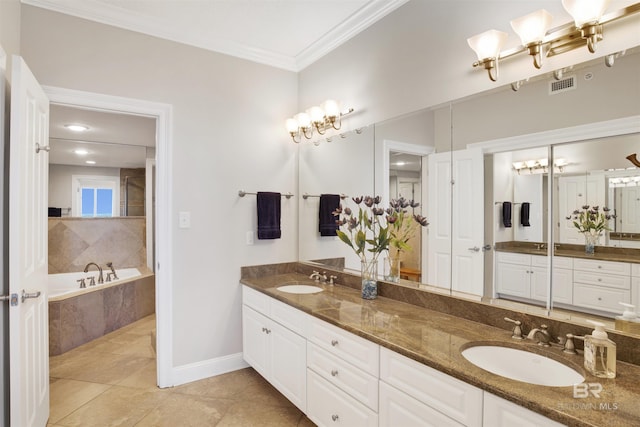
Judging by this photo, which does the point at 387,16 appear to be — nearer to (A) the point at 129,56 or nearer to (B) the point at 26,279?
(A) the point at 129,56

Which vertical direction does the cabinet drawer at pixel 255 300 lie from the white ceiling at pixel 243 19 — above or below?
below

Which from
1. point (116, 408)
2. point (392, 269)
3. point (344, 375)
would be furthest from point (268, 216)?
point (116, 408)

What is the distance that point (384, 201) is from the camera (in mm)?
2359

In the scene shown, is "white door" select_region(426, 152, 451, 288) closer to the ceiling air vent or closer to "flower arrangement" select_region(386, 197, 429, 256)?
"flower arrangement" select_region(386, 197, 429, 256)

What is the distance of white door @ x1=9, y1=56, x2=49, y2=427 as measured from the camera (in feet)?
5.32

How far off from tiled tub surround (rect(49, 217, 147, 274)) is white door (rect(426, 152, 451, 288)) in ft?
15.6

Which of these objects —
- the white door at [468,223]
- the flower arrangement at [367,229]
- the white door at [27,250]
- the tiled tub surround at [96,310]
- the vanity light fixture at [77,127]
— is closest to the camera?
the white door at [27,250]

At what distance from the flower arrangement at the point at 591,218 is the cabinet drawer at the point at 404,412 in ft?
3.04

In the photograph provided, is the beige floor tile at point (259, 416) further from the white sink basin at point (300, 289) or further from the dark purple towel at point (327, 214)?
the dark purple towel at point (327, 214)

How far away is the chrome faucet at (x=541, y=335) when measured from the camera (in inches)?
55.9

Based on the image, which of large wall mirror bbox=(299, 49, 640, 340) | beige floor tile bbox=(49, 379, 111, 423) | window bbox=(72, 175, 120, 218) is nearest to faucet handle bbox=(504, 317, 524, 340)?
large wall mirror bbox=(299, 49, 640, 340)

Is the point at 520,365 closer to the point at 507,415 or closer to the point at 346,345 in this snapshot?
the point at 507,415

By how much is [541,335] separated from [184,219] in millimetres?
2319

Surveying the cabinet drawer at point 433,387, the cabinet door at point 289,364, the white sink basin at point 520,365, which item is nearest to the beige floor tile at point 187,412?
the cabinet door at point 289,364
